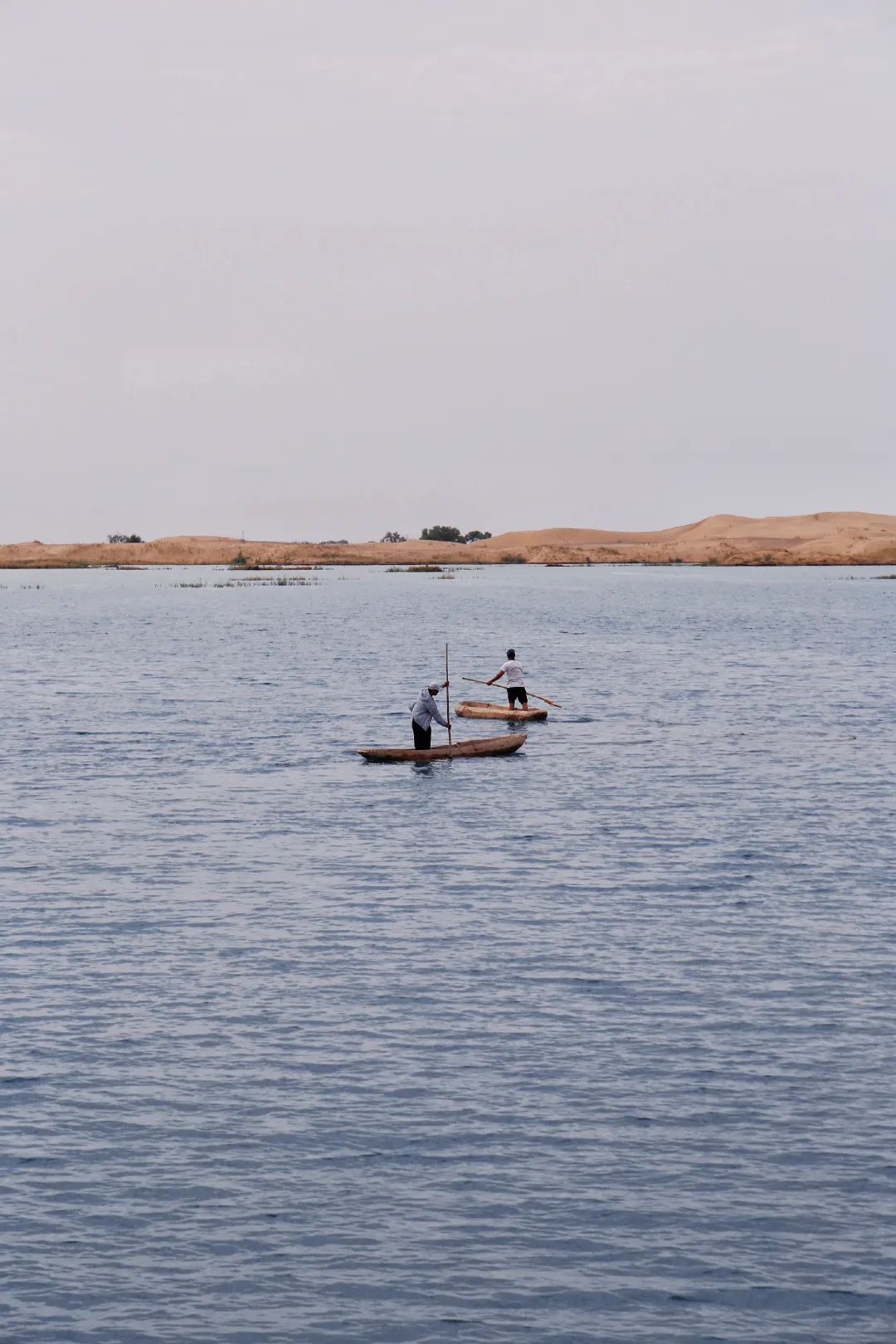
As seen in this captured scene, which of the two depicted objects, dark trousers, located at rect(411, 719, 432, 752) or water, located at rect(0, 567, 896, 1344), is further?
dark trousers, located at rect(411, 719, 432, 752)

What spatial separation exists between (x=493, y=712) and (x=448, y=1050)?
35.3 m

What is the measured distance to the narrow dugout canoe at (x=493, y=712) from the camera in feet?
173

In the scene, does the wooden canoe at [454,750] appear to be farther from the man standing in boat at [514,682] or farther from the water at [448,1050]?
the man standing in boat at [514,682]

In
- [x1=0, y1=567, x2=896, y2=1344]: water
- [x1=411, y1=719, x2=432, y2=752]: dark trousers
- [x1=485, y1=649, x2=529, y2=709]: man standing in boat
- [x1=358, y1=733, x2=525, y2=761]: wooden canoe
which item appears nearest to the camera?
[x1=0, y1=567, x2=896, y2=1344]: water

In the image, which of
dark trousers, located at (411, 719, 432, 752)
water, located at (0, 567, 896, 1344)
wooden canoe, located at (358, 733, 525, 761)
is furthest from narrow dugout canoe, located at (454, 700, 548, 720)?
dark trousers, located at (411, 719, 432, 752)

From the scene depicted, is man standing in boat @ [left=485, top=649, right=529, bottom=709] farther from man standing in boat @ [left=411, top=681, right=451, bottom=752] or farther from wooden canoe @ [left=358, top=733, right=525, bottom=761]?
man standing in boat @ [left=411, top=681, right=451, bottom=752]

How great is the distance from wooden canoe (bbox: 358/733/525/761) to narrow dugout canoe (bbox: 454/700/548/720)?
24.5 ft

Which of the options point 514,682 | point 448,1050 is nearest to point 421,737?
point 514,682

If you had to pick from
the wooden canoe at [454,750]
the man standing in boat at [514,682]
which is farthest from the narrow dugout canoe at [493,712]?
the wooden canoe at [454,750]

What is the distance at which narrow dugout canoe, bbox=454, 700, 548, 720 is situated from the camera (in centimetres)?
5275

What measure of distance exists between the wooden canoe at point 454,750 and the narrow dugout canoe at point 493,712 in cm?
746

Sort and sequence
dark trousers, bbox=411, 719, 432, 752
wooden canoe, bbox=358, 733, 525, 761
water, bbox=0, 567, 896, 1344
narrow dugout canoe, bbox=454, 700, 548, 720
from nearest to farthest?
1. water, bbox=0, 567, 896, 1344
2. wooden canoe, bbox=358, 733, 525, 761
3. dark trousers, bbox=411, 719, 432, 752
4. narrow dugout canoe, bbox=454, 700, 548, 720

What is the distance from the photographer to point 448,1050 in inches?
725

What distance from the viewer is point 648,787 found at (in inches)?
1515
